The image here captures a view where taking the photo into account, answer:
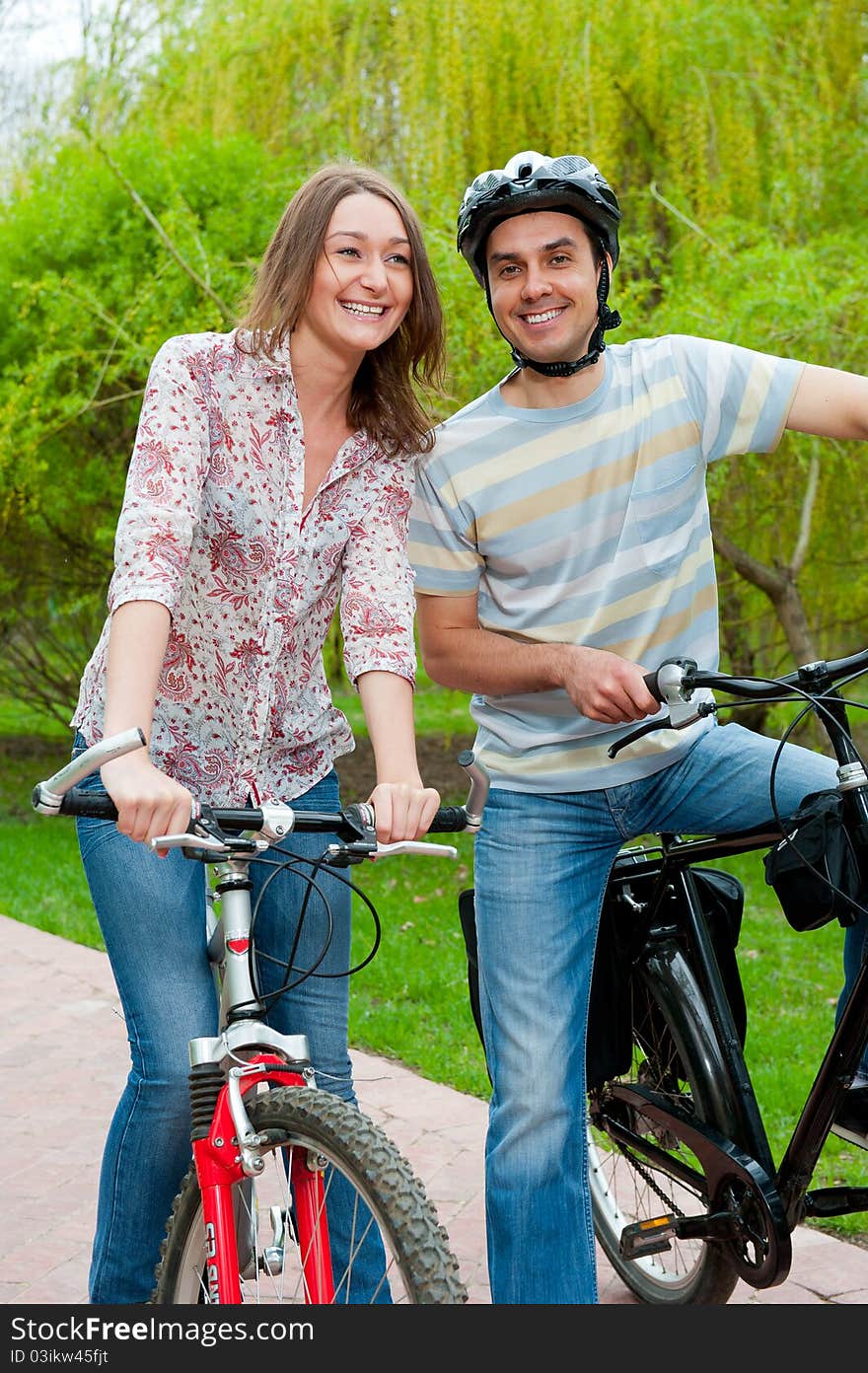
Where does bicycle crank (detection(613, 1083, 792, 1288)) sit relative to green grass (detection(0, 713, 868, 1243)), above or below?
below

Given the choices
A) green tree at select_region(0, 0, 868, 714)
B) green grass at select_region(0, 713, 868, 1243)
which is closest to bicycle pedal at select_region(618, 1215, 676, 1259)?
green grass at select_region(0, 713, 868, 1243)

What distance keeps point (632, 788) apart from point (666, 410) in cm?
65

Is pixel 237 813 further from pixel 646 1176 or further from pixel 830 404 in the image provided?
pixel 646 1176

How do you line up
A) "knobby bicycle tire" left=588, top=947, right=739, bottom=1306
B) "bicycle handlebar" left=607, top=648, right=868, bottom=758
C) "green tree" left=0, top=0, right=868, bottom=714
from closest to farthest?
1. "bicycle handlebar" left=607, top=648, right=868, bottom=758
2. "knobby bicycle tire" left=588, top=947, right=739, bottom=1306
3. "green tree" left=0, top=0, right=868, bottom=714

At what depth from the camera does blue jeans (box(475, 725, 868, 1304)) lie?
8.32 feet

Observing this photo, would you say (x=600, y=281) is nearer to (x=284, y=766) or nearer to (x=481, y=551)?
(x=481, y=551)

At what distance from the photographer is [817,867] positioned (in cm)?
246

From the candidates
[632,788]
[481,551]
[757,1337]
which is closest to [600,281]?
[481,551]

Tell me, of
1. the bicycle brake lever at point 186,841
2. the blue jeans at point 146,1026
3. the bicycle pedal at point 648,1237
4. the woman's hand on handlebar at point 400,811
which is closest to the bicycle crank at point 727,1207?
the bicycle pedal at point 648,1237

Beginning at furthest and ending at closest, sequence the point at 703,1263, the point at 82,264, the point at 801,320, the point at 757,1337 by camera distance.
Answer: the point at 82,264, the point at 801,320, the point at 703,1263, the point at 757,1337

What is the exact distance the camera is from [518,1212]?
254 centimetres

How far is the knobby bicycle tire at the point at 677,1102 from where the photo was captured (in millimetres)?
2824

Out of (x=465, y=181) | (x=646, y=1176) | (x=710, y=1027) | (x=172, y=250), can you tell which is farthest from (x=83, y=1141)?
(x=465, y=181)

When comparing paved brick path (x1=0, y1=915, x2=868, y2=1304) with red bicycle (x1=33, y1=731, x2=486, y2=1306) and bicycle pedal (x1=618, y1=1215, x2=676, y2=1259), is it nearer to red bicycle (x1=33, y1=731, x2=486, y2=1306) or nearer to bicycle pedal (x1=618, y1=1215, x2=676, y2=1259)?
bicycle pedal (x1=618, y1=1215, x2=676, y2=1259)
